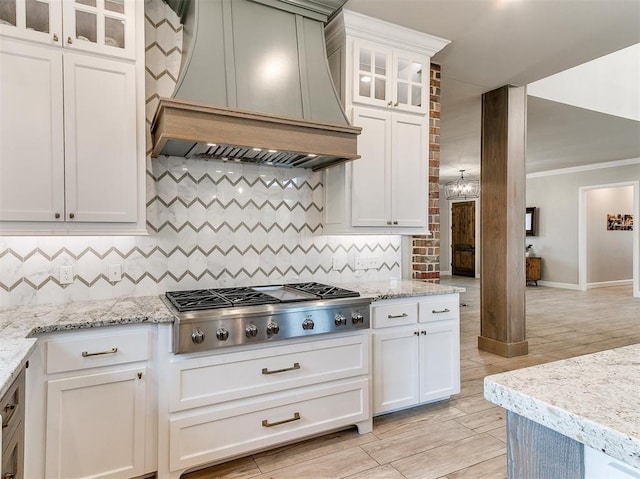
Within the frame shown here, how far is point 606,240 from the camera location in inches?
368

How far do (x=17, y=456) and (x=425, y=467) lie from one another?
191 centimetres

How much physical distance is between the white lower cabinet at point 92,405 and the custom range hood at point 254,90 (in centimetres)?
108

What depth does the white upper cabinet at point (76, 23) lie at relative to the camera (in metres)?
1.97

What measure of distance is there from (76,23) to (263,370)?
6.93 feet

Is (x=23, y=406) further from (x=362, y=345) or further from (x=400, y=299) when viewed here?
(x=400, y=299)

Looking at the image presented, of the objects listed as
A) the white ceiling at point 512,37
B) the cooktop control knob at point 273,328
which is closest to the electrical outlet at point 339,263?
the cooktop control knob at point 273,328

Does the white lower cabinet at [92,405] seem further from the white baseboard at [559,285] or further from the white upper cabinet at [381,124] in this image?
the white baseboard at [559,285]

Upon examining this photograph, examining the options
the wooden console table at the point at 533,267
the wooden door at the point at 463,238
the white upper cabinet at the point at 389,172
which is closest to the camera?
the white upper cabinet at the point at 389,172

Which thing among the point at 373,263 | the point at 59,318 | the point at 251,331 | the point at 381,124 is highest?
the point at 381,124

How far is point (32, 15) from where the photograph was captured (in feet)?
6.58

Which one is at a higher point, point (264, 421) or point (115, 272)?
point (115, 272)

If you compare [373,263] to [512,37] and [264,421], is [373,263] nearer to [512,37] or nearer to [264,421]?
[264,421]

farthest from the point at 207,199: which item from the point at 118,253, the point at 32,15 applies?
the point at 32,15

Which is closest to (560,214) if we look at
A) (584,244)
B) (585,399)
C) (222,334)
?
(584,244)
